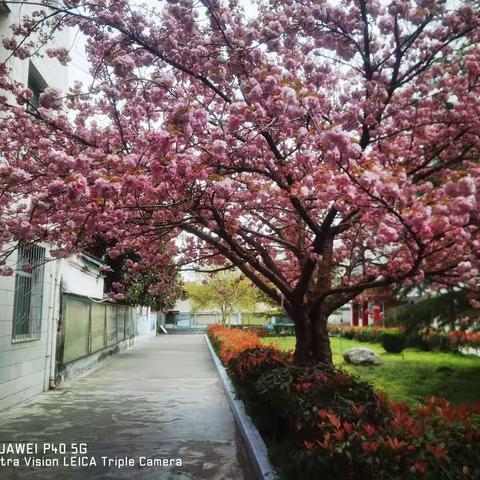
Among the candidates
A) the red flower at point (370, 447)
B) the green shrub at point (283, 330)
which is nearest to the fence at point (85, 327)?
the red flower at point (370, 447)

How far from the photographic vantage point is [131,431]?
7.52 metres

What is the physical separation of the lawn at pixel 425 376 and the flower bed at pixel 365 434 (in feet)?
13.0

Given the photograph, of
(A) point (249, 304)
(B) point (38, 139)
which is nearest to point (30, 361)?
(B) point (38, 139)

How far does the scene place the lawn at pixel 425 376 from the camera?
32.8 feet

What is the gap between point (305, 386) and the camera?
4812 millimetres

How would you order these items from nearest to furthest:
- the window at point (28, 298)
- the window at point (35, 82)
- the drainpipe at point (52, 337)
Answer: the window at point (28, 298)
the window at point (35, 82)
the drainpipe at point (52, 337)

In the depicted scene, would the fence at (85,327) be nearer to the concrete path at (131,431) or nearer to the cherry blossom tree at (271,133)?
the concrete path at (131,431)

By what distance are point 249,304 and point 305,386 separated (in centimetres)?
4226

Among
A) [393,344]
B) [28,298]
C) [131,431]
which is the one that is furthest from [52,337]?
[393,344]

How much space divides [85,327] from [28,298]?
5738 millimetres

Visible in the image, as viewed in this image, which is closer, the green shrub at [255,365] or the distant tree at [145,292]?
the green shrub at [255,365]

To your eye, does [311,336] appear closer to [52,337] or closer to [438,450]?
[438,450]

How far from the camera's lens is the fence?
40.2ft

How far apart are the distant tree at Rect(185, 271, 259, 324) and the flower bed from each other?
34.7 metres
